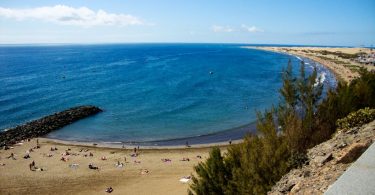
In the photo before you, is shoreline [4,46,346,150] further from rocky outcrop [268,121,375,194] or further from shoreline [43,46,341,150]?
rocky outcrop [268,121,375,194]

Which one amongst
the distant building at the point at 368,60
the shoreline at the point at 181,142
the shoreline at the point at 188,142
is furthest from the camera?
the distant building at the point at 368,60

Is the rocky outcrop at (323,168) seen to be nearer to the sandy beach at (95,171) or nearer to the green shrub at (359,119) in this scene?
the green shrub at (359,119)

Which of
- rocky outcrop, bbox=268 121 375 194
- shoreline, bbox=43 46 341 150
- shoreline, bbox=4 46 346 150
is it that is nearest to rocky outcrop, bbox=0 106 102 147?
shoreline, bbox=4 46 346 150

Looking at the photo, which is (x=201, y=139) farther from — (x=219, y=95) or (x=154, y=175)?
(x=219, y=95)

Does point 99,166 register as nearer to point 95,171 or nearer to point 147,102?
point 95,171

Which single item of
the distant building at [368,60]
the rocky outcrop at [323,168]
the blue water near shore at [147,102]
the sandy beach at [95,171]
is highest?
the distant building at [368,60]

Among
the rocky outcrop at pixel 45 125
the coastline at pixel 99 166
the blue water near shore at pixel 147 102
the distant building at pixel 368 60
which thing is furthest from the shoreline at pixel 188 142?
the distant building at pixel 368 60
